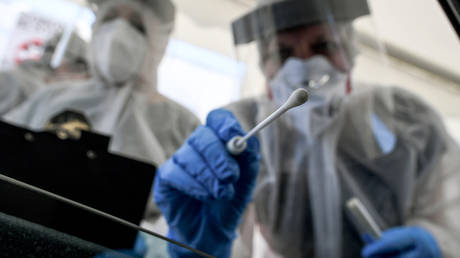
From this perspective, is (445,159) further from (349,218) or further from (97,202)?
(97,202)

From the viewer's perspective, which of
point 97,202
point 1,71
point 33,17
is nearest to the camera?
point 97,202

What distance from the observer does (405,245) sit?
858mm

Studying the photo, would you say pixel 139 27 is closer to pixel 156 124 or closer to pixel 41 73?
pixel 156 124

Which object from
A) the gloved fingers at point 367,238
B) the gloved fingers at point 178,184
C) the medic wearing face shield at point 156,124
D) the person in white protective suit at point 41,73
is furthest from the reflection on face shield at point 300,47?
the person in white protective suit at point 41,73

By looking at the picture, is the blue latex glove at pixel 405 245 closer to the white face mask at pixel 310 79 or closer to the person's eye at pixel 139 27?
the white face mask at pixel 310 79

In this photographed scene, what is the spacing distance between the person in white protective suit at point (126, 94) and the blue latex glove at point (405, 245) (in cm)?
57

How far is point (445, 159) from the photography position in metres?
0.97

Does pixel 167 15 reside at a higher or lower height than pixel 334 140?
higher

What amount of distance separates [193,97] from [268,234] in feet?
1.52

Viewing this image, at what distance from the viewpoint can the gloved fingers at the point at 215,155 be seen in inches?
20.7

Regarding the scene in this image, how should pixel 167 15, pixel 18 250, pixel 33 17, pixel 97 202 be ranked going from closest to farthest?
pixel 18 250, pixel 97 202, pixel 167 15, pixel 33 17

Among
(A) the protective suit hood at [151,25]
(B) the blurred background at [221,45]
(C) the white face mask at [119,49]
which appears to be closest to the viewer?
(B) the blurred background at [221,45]

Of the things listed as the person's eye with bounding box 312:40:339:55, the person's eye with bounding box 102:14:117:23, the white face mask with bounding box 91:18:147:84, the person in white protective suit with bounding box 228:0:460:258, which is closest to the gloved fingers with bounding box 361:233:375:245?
the person in white protective suit with bounding box 228:0:460:258

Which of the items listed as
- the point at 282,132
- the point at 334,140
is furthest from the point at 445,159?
the point at 282,132
